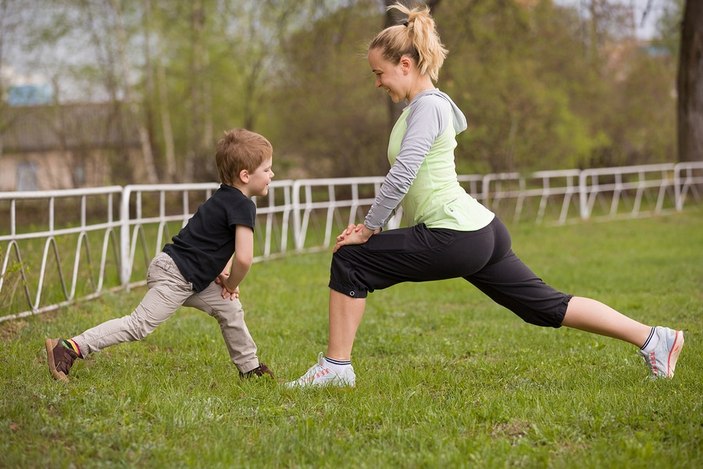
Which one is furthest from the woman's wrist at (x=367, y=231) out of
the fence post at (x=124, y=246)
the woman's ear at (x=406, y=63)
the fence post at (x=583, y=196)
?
the fence post at (x=583, y=196)

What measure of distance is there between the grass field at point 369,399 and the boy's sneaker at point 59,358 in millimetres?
96

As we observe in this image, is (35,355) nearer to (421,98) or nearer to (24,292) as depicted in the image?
(24,292)

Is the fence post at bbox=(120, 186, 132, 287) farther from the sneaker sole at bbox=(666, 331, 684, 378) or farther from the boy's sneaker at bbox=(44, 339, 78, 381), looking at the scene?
the sneaker sole at bbox=(666, 331, 684, 378)

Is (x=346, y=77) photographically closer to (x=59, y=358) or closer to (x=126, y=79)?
(x=126, y=79)

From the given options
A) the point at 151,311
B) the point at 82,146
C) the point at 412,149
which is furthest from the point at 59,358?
the point at 82,146

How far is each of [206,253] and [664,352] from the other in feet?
7.68

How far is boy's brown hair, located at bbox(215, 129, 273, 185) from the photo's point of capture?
4656mm

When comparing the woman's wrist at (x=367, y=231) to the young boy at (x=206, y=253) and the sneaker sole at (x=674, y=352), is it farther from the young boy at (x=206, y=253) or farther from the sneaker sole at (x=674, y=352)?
the sneaker sole at (x=674, y=352)

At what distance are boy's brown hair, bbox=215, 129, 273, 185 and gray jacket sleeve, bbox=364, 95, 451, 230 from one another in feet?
2.13

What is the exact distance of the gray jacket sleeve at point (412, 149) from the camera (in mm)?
4359

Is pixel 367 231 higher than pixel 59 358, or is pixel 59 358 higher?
pixel 367 231

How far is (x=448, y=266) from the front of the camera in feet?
14.7

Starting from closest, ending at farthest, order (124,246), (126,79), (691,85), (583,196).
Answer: (124,246) < (583,196) < (691,85) < (126,79)

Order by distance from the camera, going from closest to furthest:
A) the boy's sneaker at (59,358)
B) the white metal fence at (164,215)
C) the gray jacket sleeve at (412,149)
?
the gray jacket sleeve at (412,149), the boy's sneaker at (59,358), the white metal fence at (164,215)
